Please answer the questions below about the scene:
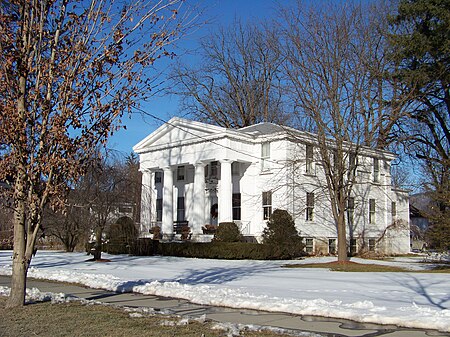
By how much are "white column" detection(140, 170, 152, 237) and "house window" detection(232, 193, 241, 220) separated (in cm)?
556

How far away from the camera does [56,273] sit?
1827 centimetres

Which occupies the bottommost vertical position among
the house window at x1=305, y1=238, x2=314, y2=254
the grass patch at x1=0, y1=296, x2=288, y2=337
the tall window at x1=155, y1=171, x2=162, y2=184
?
the grass patch at x1=0, y1=296, x2=288, y2=337

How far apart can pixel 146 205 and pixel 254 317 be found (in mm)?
24020

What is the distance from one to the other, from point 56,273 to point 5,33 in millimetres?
10435

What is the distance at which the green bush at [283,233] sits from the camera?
93.6ft

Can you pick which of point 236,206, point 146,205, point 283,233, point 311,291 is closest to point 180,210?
point 146,205

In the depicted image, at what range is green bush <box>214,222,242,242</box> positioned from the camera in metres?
29.5

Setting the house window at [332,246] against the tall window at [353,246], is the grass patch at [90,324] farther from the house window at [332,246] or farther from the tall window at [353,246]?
the tall window at [353,246]

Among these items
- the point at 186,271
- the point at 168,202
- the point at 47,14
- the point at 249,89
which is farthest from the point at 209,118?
the point at 47,14

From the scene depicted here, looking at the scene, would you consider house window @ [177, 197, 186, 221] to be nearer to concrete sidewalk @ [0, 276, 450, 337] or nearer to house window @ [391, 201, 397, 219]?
house window @ [391, 201, 397, 219]

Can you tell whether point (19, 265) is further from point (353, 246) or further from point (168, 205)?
point (353, 246)

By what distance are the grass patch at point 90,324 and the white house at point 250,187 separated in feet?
64.1

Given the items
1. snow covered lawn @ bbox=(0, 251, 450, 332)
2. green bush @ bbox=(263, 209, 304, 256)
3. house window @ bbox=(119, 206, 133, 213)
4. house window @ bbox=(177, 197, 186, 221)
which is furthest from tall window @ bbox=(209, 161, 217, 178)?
snow covered lawn @ bbox=(0, 251, 450, 332)

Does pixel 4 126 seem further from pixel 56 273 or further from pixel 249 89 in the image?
pixel 249 89
